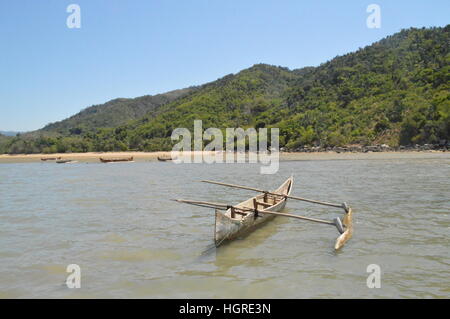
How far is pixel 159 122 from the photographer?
4119 inches

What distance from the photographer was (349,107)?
69125 mm

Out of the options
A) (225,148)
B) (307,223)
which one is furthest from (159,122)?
(307,223)

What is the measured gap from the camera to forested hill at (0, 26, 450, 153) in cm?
5359

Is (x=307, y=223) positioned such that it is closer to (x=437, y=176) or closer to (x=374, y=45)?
(x=437, y=176)

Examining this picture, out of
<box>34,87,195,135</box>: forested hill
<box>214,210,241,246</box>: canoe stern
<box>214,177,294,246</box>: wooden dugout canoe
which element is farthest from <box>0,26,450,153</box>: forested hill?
<box>34,87,195,135</box>: forested hill

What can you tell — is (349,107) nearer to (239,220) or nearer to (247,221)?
(247,221)

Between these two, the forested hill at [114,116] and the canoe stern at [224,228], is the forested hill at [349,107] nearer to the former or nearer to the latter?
the canoe stern at [224,228]

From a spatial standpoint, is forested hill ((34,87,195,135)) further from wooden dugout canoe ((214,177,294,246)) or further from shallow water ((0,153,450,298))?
wooden dugout canoe ((214,177,294,246))

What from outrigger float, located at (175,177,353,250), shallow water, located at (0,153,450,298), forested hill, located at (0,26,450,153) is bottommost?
shallow water, located at (0,153,450,298)

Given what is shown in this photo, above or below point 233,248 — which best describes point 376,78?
above

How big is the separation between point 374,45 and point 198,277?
9959 centimetres
